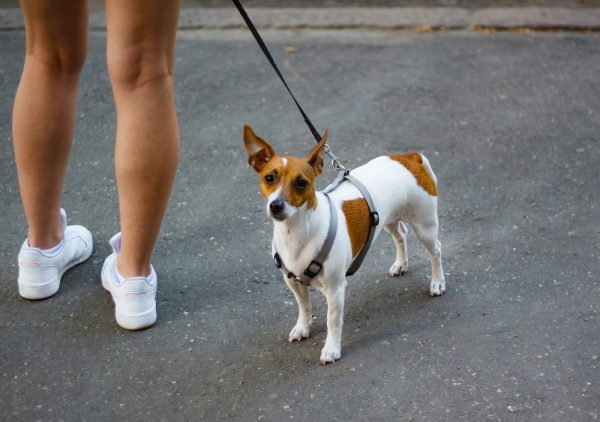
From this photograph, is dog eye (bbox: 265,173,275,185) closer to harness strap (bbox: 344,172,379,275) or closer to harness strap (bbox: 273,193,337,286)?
harness strap (bbox: 273,193,337,286)

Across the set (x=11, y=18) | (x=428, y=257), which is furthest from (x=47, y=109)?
(x=11, y=18)

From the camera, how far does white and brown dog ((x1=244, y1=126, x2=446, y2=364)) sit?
2.61m

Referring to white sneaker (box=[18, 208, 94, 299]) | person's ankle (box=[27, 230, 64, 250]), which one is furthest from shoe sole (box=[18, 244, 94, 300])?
person's ankle (box=[27, 230, 64, 250])

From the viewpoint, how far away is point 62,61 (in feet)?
9.96

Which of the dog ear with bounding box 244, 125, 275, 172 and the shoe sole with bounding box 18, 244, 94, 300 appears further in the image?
the shoe sole with bounding box 18, 244, 94, 300

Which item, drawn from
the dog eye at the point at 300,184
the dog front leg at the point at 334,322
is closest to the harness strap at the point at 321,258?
the dog front leg at the point at 334,322

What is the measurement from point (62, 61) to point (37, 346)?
106cm

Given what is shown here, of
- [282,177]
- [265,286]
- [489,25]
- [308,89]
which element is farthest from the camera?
[489,25]

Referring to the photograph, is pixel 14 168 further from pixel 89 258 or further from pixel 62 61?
pixel 62 61

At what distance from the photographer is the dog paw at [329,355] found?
9.59ft

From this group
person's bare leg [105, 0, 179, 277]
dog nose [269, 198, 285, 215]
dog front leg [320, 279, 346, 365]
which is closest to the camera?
dog nose [269, 198, 285, 215]

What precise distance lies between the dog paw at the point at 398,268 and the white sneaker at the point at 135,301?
999 millimetres

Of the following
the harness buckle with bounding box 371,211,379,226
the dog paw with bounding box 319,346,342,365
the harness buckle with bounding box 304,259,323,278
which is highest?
the harness buckle with bounding box 371,211,379,226

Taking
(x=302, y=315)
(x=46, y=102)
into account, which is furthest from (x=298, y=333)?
(x=46, y=102)
